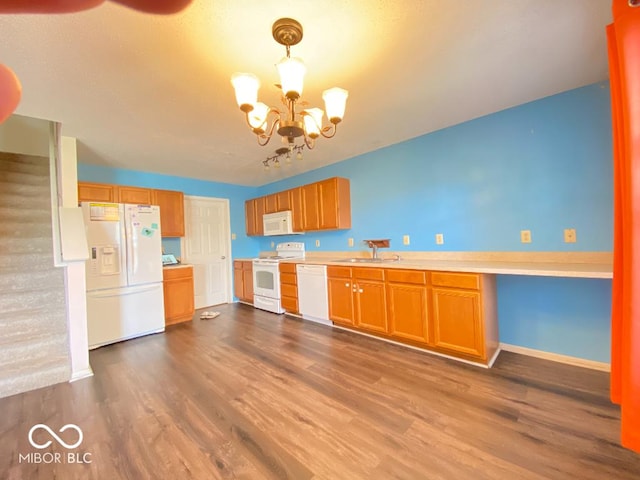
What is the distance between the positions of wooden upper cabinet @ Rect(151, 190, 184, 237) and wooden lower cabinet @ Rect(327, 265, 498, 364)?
263 cm

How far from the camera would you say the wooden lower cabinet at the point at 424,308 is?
7.72 ft

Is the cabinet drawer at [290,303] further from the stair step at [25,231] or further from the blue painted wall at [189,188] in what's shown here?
the stair step at [25,231]

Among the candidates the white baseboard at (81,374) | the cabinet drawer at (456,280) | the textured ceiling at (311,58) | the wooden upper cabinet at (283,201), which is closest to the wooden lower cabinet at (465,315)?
the cabinet drawer at (456,280)

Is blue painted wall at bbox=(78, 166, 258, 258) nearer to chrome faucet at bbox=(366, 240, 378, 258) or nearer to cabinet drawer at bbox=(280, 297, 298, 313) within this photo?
cabinet drawer at bbox=(280, 297, 298, 313)

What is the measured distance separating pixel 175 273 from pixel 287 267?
162 cm

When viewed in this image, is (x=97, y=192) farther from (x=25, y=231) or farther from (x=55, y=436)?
(x=55, y=436)

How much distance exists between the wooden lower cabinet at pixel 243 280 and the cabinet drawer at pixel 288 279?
87 cm

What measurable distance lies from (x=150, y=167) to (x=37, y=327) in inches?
94.3

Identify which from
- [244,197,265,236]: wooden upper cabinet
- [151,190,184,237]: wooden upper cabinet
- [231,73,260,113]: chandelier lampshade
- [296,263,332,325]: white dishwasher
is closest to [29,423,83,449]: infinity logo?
[231,73,260,113]: chandelier lampshade

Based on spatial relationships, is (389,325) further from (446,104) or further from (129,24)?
(129,24)

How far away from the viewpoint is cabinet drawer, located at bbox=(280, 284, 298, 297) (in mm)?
3968

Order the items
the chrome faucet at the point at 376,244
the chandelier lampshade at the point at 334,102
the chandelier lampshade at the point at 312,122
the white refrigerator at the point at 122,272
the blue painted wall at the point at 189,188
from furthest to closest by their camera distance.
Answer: the blue painted wall at the point at 189,188, the chrome faucet at the point at 376,244, the white refrigerator at the point at 122,272, the chandelier lampshade at the point at 312,122, the chandelier lampshade at the point at 334,102

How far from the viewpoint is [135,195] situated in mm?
3770

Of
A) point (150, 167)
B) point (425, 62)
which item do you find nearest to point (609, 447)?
point (425, 62)
